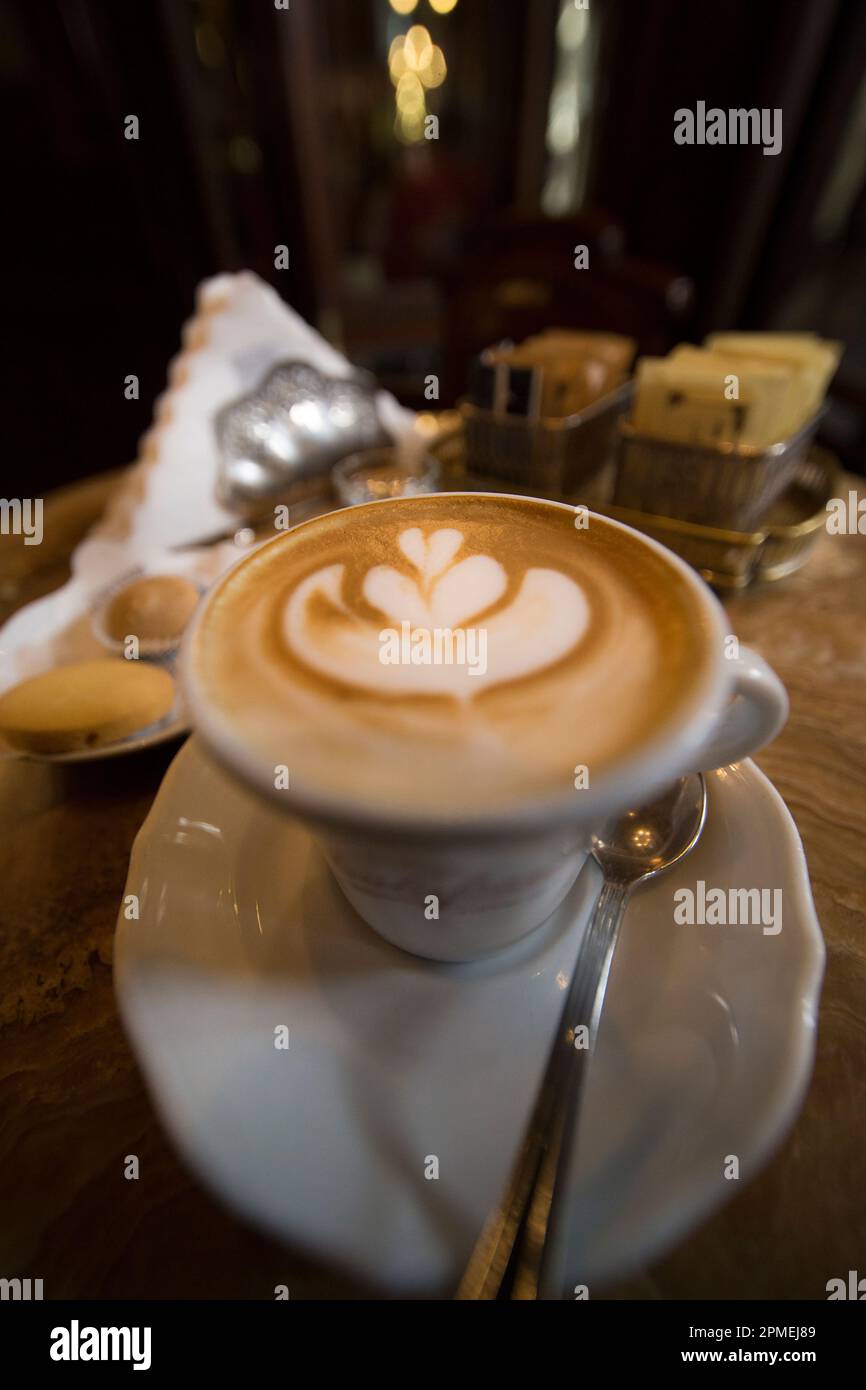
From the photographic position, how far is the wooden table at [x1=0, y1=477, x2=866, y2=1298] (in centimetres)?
39

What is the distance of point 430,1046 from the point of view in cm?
43

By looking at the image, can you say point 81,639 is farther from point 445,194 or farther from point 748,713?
point 445,194

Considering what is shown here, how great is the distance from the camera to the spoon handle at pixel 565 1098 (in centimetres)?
34

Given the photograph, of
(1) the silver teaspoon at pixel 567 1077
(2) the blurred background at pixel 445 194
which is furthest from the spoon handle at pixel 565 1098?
(2) the blurred background at pixel 445 194

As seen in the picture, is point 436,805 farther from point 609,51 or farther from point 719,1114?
point 609,51

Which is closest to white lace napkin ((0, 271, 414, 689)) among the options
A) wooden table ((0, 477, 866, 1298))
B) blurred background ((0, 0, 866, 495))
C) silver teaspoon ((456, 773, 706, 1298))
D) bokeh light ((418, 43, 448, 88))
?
wooden table ((0, 477, 866, 1298))

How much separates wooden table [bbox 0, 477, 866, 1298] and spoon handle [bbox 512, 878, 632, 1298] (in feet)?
0.26

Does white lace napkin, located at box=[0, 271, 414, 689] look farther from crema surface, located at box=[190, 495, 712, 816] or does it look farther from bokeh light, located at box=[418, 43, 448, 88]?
bokeh light, located at box=[418, 43, 448, 88]

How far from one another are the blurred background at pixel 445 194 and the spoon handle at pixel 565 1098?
5.80 ft

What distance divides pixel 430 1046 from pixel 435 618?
30 centimetres

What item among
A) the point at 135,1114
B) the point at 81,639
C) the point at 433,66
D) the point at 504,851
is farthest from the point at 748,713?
the point at 433,66

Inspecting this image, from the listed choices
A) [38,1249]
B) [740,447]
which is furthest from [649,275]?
[38,1249]

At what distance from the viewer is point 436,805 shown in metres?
0.31

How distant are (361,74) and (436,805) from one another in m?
5.81
